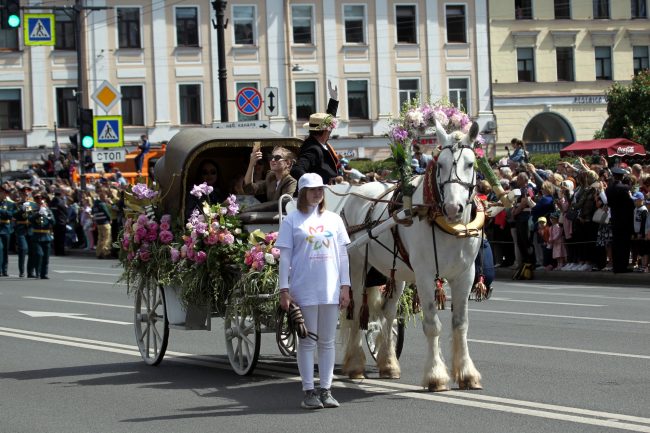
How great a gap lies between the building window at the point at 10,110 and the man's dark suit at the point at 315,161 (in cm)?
5114

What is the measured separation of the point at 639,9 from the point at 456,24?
10.1m

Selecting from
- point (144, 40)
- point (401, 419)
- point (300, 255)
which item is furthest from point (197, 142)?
point (144, 40)

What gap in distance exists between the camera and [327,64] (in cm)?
6384

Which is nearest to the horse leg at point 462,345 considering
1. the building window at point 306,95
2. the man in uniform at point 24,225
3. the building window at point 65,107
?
the man in uniform at point 24,225

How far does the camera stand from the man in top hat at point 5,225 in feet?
104

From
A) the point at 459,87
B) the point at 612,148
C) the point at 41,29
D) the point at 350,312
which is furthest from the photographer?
the point at 459,87

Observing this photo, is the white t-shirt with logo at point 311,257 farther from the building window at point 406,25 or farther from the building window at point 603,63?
the building window at point 603,63

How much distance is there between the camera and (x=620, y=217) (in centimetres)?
2381

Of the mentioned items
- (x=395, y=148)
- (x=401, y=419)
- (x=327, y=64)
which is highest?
(x=327, y=64)

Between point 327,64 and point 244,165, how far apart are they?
49.3m

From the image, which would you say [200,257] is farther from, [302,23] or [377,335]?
[302,23]

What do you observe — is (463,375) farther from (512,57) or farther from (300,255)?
(512,57)

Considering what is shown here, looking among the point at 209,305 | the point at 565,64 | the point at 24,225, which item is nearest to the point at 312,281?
the point at 209,305

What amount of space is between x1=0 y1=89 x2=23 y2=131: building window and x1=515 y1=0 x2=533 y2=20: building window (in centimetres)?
2511
